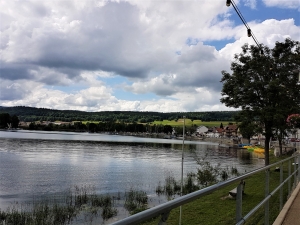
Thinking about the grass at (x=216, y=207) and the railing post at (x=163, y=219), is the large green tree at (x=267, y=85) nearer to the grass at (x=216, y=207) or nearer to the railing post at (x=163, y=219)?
the grass at (x=216, y=207)

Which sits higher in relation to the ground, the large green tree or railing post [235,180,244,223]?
the large green tree

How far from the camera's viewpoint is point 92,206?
1769cm

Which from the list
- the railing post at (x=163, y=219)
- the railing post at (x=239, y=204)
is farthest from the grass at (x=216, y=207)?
the railing post at (x=163, y=219)

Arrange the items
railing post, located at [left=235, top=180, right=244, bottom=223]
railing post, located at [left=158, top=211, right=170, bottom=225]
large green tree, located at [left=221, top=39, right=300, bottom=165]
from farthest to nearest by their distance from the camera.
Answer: large green tree, located at [left=221, top=39, right=300, bottom=165]
railing post, located at [left=235, top=180, right=244, bottom=223]
railing post, located at [left=158, top=211, right=170, bottom=225]

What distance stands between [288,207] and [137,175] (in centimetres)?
2548

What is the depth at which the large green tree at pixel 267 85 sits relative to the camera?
816 inches

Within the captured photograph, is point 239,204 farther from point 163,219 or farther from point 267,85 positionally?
point 267,85

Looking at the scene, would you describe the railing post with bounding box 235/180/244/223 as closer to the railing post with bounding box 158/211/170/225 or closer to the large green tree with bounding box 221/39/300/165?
the railing post with bounding box 158/211/170/225

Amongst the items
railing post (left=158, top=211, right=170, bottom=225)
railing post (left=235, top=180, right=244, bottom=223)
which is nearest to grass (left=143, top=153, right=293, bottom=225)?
railing post (left=235, top=180, right=244, bottom=223)

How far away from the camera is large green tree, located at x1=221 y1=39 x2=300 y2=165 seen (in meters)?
20.7

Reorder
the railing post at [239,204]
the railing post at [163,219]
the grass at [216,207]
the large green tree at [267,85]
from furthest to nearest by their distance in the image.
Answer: the large green tree at [267,85], the grass at [216,207], the railing post at [239,204], the railing post at [163,219]

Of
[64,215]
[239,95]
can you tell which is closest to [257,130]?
[239,95]

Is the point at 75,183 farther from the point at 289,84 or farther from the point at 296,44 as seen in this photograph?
the point at 296,44

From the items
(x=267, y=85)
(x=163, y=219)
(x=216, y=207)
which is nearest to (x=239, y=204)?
(x=163, y=219)
